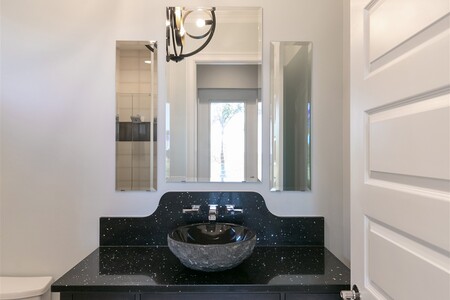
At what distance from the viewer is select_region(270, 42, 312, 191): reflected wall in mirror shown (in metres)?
1.57

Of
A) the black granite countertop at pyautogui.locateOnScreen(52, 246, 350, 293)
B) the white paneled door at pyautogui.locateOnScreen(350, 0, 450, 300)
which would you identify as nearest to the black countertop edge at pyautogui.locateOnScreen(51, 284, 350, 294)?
the black granite countertop at pyautogui.locateOnScreen(52, 246, 350, 293)

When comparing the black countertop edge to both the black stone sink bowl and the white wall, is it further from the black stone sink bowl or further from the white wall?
the white wall

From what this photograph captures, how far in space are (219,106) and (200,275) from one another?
0.88m

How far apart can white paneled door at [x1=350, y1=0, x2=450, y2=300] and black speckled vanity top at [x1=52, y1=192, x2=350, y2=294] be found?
31cm

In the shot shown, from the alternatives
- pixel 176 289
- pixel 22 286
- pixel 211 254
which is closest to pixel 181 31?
pixel 211 254

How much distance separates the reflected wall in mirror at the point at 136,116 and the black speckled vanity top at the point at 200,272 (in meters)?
0.20

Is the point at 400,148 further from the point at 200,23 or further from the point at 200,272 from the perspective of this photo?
the point at 200,23

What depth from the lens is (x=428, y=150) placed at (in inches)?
24.3

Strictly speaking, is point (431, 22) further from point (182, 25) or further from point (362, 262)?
point (182, 25)

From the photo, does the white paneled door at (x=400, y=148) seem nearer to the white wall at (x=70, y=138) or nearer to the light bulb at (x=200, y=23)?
the white wall at (x=70, y=138)

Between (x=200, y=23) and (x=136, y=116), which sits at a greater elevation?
(x=200, y=23)

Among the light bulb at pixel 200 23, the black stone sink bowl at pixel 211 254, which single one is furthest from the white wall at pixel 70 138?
the black stone sink bowl at pixel 211 254

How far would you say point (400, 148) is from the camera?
28.4 inches

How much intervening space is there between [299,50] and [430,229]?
47.3 inches
